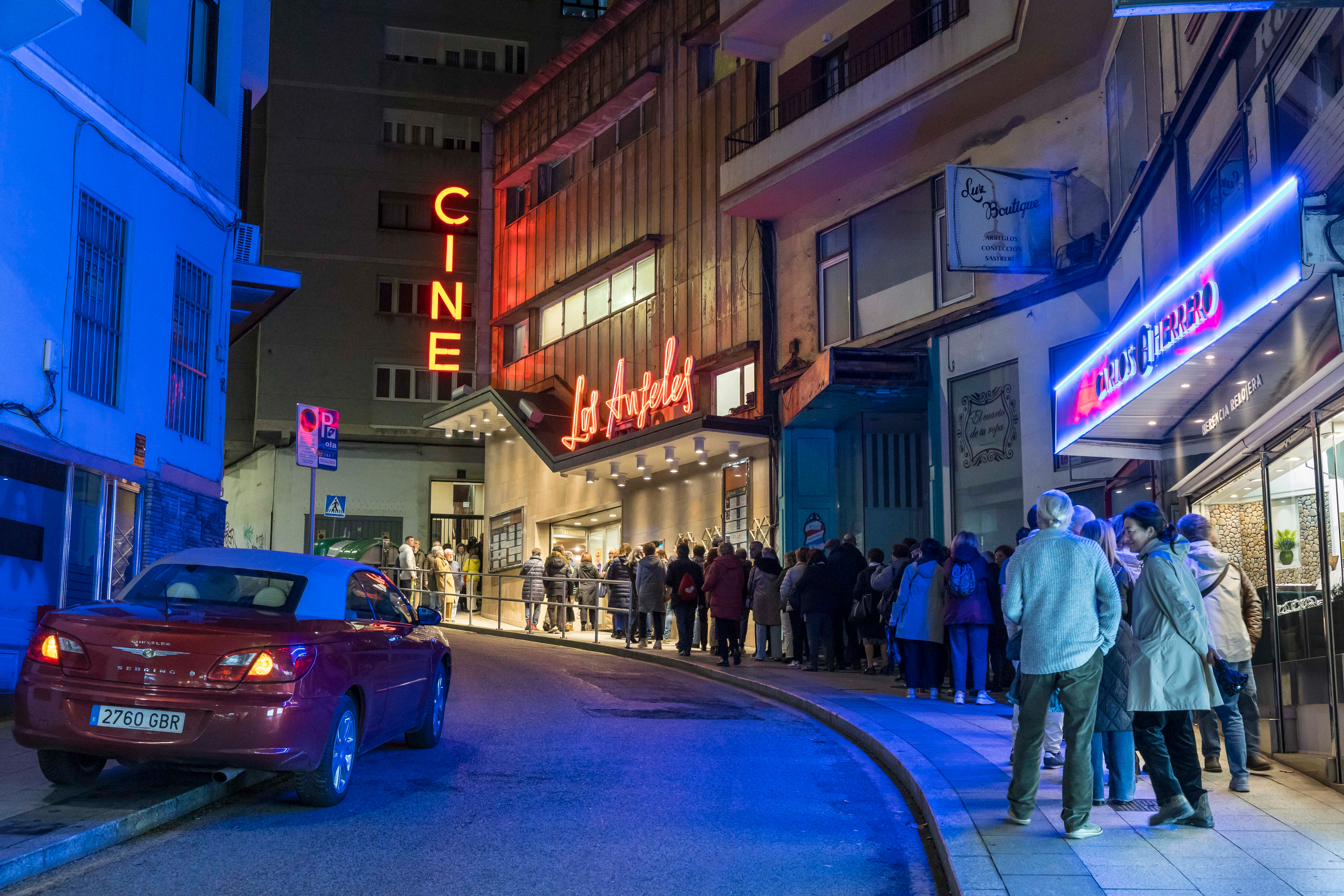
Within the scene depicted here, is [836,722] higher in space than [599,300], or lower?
lower

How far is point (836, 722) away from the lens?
1223 centimetres

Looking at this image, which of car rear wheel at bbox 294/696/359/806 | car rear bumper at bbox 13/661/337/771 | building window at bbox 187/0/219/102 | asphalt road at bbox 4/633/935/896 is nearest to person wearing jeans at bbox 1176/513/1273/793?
asphalt road at bbox 4/633/935/896

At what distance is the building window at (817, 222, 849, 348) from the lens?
71.5 feet

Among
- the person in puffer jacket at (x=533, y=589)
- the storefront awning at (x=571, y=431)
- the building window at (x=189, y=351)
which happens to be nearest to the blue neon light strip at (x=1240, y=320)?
the building window at (x=189, y=351)

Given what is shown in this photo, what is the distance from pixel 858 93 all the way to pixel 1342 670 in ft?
44.9

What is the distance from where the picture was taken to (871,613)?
1606cm

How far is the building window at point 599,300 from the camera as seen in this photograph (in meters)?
28.2

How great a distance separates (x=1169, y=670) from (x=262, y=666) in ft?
16.7

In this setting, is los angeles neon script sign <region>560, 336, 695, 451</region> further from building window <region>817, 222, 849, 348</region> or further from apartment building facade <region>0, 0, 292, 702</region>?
apartment building facade <region>0, 0, 292, 702</region>

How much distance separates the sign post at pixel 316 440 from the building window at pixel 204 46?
451 centimetres

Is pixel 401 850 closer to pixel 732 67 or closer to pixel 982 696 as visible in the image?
pixel 982 696

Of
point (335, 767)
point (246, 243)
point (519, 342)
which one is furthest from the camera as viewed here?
point (519, 342)

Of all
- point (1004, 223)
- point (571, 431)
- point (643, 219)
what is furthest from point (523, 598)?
point (1004, 223)

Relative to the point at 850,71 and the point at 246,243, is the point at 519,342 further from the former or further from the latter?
the point at 246,243
